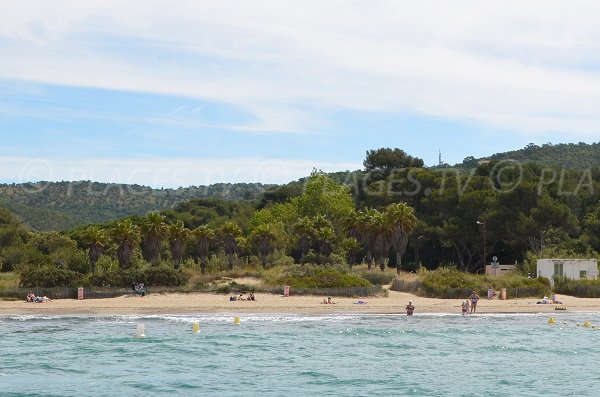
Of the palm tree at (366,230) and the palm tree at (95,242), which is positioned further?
the palm tree at (366,230)

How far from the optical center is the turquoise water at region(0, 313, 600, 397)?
33438mm

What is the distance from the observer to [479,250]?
81.6 m

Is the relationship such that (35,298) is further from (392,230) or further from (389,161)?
(389,161)

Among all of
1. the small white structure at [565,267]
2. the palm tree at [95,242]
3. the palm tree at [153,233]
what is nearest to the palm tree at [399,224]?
the small white structure at [565,267]

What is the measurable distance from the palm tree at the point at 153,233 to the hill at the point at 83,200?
63.3 m

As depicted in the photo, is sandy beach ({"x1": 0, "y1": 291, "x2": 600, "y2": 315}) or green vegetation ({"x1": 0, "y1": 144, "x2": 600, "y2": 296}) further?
green vegetation ({"x1": 0, "y1": 144, "x2": 600, "y2": 296})

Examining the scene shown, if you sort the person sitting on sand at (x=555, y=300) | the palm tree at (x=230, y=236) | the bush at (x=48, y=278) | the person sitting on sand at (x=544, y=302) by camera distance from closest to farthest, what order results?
the bush at (x=48, y=278)
the person sitting on sand at (x=544, y=302)
the person sitting on sand at (x=555, y=300)
the palm tree at (x=230, y=236)

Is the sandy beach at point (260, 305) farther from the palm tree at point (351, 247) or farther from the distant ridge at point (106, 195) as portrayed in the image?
the distant ridge at point (106, 195)

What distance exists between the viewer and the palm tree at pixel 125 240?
2640 inches

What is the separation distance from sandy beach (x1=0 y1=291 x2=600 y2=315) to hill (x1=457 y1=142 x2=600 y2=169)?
299 feet

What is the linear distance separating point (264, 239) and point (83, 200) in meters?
92.3

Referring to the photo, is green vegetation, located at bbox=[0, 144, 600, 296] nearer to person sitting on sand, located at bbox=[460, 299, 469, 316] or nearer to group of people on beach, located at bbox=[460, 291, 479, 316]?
group of people on beach, located at bbox=[460, 291, 479, 316]

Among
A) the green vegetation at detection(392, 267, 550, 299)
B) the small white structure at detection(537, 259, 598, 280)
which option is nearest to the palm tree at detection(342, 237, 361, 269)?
the green vegetation at detection(392, 267, 550, 299)

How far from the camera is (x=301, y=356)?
40469mm
